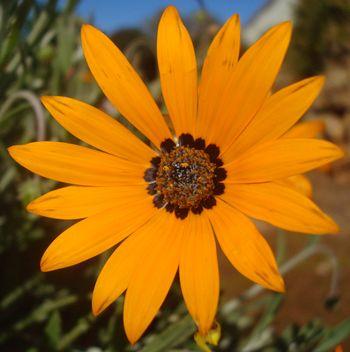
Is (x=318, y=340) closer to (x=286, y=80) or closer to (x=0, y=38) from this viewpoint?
(x=0, y=38)

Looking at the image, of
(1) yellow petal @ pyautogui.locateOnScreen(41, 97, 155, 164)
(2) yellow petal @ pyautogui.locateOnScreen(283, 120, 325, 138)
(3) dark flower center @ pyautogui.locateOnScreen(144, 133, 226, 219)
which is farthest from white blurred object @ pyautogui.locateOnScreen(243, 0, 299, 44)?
(1) yellow petal @ pyautogui.locateOnScreen(41, 97, 155, 164)

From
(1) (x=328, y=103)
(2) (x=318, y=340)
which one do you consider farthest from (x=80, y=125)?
(1) (x=328, y=103)

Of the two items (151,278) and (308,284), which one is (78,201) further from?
(308,284)

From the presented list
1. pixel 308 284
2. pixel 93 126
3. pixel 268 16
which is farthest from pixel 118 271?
pixel 268 16

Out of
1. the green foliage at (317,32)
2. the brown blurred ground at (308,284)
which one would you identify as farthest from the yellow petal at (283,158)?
the green foliage at (317,32)

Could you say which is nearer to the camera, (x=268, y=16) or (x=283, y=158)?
(x=283, y=158)
